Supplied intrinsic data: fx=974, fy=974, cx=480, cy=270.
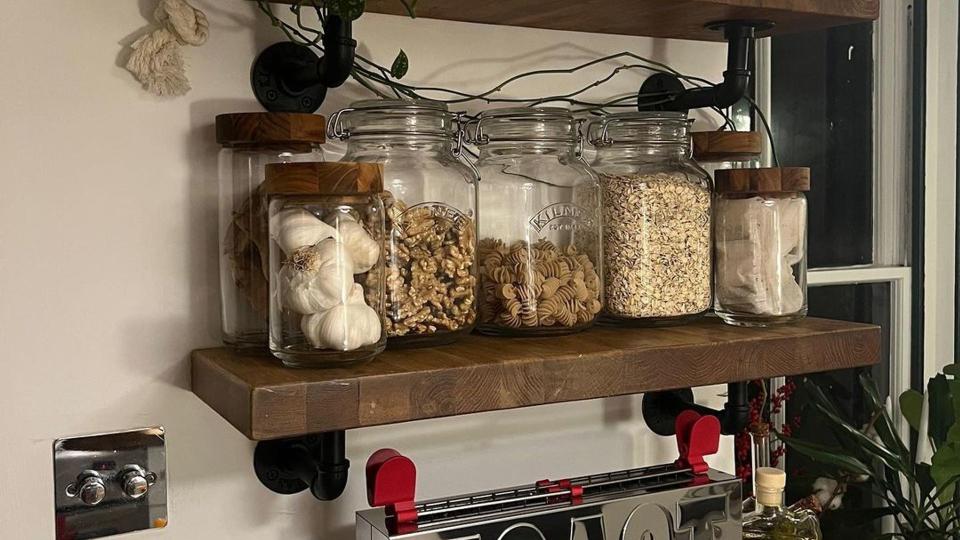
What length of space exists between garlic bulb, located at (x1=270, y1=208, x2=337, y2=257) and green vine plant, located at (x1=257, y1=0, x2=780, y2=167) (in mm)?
185

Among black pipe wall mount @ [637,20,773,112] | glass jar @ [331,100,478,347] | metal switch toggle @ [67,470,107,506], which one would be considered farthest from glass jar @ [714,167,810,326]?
metal switch toggle @ [67,470,107,506]

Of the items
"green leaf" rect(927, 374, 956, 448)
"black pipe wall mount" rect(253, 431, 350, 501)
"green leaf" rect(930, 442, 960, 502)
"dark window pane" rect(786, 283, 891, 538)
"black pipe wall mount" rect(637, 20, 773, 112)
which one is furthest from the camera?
"dark window pane" rect(786, 283, 891, 538)

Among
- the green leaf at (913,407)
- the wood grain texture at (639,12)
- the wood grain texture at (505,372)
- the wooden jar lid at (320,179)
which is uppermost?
the wood grain texture at (639,12)

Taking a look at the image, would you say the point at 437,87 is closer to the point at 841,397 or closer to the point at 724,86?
the point at 724,86

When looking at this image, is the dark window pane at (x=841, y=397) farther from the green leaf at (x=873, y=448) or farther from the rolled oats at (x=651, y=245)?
the rolled oats at (x=651, y=245)

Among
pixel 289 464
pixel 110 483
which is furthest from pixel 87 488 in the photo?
pixel 289 464

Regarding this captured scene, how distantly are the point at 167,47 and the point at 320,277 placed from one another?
11.6 inches

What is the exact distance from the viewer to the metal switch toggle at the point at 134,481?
3.01ft

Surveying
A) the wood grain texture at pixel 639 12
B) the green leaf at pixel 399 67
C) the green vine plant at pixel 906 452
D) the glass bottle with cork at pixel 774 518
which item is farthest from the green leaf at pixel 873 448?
the green leaf at pixel 399 67

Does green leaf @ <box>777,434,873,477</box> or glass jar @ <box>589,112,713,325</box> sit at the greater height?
glass jar @ <box>589,112,713,325</box>

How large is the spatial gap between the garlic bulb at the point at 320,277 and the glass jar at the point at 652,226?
320mm

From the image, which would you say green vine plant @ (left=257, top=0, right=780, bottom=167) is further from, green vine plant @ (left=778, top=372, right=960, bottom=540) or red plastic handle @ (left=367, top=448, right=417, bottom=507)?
green vine plant @ (left=778, top=372, right=960, bottom=540)

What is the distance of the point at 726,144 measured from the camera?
3.64 feet

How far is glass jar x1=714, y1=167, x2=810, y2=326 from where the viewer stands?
103cm
